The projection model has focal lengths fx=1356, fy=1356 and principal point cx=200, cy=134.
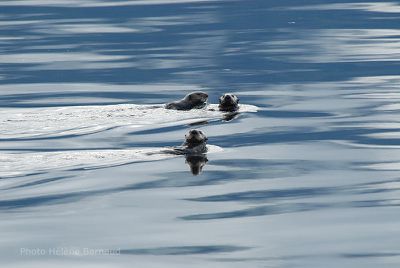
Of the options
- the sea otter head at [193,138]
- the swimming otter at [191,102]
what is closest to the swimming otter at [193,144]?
the sea otter head at [193,138]

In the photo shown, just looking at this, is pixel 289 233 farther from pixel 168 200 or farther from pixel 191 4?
pixel 191 4

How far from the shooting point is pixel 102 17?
3772cm

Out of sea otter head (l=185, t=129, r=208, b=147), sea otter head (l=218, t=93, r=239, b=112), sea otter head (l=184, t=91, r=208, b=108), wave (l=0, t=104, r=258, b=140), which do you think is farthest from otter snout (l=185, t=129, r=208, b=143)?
sea otter head (l=184, t=91, r=208, b=108)

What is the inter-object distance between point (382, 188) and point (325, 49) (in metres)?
15.1

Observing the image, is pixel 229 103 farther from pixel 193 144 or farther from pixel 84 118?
pixel 193 144

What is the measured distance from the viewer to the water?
12.1m

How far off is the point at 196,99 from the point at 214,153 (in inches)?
179

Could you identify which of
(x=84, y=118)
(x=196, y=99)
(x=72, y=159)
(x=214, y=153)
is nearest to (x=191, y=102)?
(x=196, y=99)

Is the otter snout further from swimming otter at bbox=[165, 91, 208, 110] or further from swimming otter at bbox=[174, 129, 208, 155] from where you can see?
swimming otter at bbox=[165, 91, 208, 110]

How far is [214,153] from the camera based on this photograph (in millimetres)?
17016

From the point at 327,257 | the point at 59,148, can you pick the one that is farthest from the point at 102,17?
the point at 327,257

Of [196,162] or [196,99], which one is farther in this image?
[196,99]

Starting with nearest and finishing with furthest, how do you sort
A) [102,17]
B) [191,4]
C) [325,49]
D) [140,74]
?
[140,74] → [325,49] → [102,17] → [191,4]

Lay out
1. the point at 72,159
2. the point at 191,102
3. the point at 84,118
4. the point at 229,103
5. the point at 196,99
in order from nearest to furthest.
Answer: the point at 72,159 → the point at 84,118 → the point at 229,103 → the point at 191,102 → the point at 196,99
